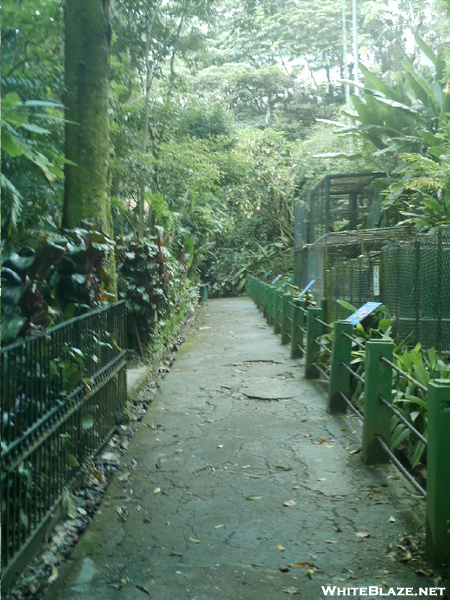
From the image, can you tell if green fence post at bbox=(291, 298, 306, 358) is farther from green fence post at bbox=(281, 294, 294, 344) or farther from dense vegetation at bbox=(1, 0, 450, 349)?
dense vegetation at bbox=(1, 0, 450, 349)

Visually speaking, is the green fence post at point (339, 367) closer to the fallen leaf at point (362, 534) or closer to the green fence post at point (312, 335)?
the green fence post at point (312, 335)

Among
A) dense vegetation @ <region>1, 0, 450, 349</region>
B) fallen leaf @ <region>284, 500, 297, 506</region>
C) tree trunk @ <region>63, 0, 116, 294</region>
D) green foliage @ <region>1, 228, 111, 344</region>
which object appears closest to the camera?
green foliage @ <region>1, 228, 111, 344</region>

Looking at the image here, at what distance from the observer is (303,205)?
2162 centimetres

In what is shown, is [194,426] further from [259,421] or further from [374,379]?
[374,379]

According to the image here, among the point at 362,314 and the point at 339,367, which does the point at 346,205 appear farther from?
the point at 339,367

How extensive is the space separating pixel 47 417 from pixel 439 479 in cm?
239

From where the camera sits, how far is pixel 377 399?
531cm

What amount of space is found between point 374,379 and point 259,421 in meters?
2.00

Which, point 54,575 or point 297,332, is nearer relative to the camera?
point 54,575

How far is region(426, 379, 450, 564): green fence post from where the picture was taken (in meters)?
3.56

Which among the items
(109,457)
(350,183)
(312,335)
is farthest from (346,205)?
(109,457)

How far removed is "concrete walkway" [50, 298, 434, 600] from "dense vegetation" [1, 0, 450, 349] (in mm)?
1508

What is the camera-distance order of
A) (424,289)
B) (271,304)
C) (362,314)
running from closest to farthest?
(362,314) < (424,289) < (271,304)

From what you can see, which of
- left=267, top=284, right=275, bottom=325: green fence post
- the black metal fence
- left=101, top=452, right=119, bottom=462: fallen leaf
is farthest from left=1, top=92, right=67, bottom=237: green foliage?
left=267, top=284, right=275, bottom=325: green fence post
